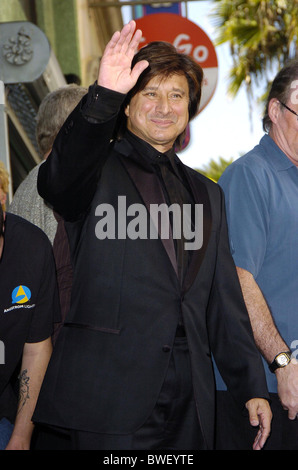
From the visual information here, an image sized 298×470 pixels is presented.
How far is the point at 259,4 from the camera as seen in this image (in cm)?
1612

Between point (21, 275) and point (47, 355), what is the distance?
0.39 meters

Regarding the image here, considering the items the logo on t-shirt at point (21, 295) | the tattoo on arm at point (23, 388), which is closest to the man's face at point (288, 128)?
the logo on t-shirt at point (21, 295)

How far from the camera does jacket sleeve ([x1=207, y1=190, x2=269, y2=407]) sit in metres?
3.34

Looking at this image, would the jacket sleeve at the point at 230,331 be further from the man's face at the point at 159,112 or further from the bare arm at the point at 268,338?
the man's face at the point at 159,112

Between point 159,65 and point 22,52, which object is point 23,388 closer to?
point 159,65

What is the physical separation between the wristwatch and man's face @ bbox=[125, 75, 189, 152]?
3.53ft

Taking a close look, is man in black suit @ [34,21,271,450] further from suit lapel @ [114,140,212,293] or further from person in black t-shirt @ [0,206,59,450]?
person in black t-shirt @ [0,206,59,450]

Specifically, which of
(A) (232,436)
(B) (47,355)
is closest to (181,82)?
(B) (47,355)

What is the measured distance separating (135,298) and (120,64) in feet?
3.00

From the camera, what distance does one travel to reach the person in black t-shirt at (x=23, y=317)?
3283mm

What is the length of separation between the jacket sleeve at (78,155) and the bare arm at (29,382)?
74 cm

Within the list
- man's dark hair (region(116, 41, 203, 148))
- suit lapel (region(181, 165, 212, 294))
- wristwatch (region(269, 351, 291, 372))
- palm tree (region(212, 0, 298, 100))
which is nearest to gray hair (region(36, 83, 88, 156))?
man's dark hair (region(116, 41, 203, 148))
